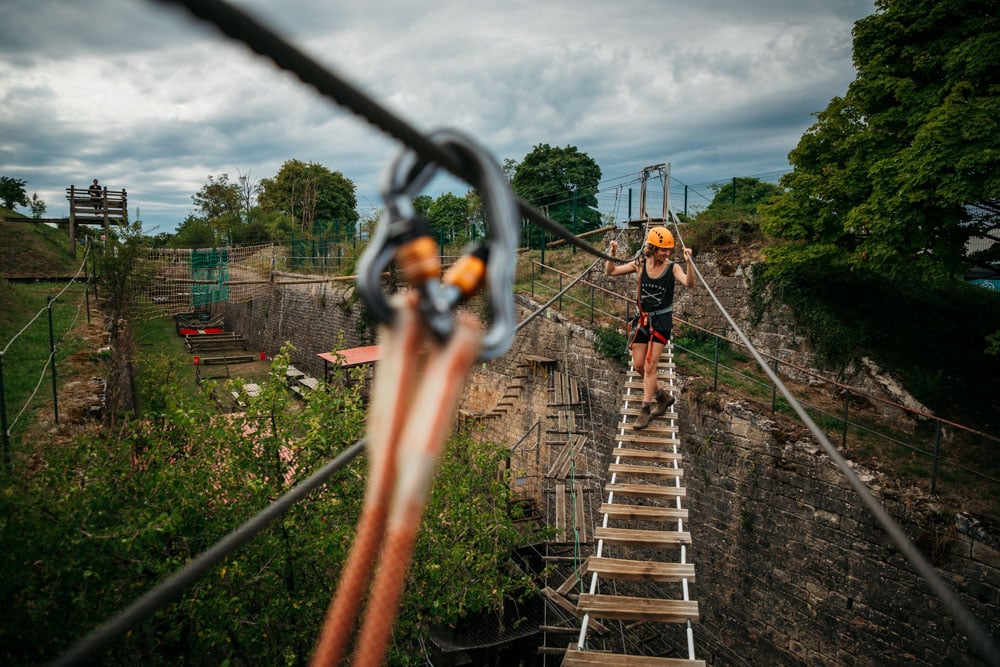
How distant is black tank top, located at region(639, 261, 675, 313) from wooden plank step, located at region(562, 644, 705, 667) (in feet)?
11.4

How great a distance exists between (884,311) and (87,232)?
18.0 metres

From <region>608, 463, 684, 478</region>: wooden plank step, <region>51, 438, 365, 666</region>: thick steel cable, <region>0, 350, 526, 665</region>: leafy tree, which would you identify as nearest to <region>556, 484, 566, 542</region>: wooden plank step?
<region>0, 350, 526, 665</region>: leafy tree

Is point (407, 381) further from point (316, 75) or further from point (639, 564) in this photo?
point (639, 564)

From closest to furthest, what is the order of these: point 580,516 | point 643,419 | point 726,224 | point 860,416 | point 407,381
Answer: point 407,381
point 643,419
point 860,416
point 580,516
point 726,224

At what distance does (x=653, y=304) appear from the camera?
603 centimetres

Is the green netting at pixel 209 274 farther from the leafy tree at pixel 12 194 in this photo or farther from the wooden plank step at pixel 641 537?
the wooden plank step at pixel 641 537

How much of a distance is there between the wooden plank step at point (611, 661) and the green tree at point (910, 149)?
6563 millimetres

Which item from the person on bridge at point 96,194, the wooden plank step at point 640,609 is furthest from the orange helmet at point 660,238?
the person on bridge at point 96,194

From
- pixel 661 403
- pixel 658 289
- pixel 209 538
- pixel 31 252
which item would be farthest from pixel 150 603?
pixel 31 252

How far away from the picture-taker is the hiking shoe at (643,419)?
6.46 m

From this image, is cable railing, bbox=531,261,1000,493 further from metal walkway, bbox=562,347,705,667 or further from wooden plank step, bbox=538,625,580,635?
wooden plank step, bbox=538,625,580,635

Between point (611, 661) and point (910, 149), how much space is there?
755 cm

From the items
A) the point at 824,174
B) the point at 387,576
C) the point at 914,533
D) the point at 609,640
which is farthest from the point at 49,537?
the point at 824,174

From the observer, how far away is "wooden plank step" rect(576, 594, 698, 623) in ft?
13.0
